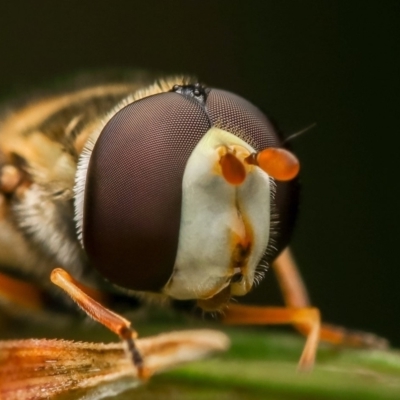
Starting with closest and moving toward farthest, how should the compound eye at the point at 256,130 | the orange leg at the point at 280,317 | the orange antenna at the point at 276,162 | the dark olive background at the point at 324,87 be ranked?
the orange antenna at the point at 276,162, the compound eye at the point at 256,130, the orange leg at the point at 280,317, the dark olive background at the point at 324,87

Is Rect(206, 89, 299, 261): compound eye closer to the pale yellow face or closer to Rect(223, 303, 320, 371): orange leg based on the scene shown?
the pale yellow face

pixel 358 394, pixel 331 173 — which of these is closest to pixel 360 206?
pixel 331 173

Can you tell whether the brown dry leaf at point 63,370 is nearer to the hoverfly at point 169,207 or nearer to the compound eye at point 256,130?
the hoverfly at point 169,207

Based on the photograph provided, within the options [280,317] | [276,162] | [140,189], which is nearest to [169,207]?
[140,189]

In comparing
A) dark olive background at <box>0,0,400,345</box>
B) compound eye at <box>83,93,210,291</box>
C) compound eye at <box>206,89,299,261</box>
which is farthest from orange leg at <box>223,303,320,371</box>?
dark olive background at <box>0,0,400,345</box>

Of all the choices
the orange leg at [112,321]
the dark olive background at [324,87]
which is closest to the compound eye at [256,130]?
the orange leg at [112,321]

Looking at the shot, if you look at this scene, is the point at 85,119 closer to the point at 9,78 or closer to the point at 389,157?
the point at 389,157

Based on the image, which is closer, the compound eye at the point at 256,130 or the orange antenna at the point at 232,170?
the orange antenna at the point at 232,170
